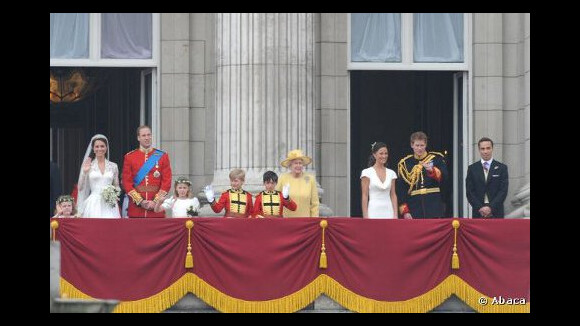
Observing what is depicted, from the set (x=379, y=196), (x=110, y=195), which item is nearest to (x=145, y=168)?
(x=110, y=195)

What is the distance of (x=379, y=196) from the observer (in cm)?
2767

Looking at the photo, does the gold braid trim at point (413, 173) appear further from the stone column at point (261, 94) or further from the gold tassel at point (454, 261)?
the stone column at point (261, 94)

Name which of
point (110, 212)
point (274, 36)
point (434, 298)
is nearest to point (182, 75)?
point (274, 36)

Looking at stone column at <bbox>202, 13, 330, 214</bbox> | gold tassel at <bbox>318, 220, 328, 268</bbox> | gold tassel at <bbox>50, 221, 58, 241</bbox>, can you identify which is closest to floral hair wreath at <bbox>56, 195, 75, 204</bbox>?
gold tassel at <bbox>50, 221, 58, 241</bbox>

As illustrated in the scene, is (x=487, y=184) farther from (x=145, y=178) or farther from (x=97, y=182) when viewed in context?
(x=97, y=182)

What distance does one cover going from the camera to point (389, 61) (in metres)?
31.8

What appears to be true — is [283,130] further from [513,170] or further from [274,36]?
[513,170]

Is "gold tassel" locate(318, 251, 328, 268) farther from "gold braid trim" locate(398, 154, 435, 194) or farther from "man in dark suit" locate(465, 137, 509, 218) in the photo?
"man in dark suit" locate(465, 137, 509, 218)

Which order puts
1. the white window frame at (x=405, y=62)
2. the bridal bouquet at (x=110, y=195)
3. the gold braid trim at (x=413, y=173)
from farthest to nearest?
the white window frame at (x=405, y=62)
the gold braid trim at (x=413, y=173)
the bridal bouquet at (x=110, y=195)

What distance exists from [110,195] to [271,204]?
234cm

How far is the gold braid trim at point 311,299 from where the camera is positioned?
2595 cm

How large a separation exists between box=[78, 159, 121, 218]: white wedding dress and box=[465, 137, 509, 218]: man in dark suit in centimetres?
538

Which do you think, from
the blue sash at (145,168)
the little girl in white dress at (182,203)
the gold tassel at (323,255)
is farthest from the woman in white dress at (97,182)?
the gold tassel at (323,255)

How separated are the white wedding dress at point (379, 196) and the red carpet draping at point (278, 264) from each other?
1106 mm
